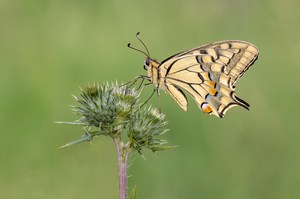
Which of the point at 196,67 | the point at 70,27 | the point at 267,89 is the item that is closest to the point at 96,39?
the point at 70,27

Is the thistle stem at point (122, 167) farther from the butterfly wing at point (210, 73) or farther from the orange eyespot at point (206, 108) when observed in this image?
the orange eyespot at point (206, 108)

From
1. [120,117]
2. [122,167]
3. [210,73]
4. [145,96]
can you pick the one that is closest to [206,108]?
[210,73]

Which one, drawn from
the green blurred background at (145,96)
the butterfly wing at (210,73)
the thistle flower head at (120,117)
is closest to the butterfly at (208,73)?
the butterfly wing at (210,73)

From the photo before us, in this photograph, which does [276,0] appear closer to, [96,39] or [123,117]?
[96,39]

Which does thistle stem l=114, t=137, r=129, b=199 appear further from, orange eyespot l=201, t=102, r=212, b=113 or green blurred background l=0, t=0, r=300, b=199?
green blurred background l=0, t=0, r=300, b=199

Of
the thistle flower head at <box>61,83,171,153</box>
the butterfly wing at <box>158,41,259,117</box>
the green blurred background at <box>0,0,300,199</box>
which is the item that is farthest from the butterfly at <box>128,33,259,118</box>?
the green blurred background at <box>0,0,300,199</box>

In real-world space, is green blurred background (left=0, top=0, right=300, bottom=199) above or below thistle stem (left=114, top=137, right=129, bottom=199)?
above
